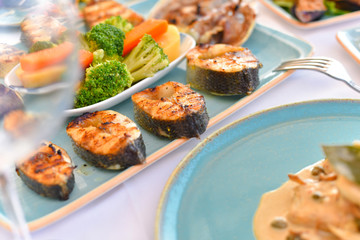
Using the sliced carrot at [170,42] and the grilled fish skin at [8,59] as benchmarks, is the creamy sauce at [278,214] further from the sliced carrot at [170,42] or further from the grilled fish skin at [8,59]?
the grilled fish skin at [8,59]

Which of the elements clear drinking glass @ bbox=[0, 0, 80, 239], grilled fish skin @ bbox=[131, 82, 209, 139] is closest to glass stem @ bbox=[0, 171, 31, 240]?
clear drinking glass @ bbox=[0, 0, 80, 239]

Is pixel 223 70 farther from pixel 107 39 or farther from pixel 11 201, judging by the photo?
pixel 11 201

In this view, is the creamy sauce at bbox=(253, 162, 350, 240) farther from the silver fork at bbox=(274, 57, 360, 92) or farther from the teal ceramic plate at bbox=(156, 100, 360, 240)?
the silver fork at bbox=(274, 57, 360, 92)

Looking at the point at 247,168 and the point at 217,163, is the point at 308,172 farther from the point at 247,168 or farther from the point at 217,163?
the point at 217,163

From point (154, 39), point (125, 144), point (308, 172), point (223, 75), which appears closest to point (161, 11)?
point (154, 39)

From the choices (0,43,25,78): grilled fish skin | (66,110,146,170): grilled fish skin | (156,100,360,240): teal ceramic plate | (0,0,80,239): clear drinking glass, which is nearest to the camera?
(0,0,80,239): clear drinking glass
